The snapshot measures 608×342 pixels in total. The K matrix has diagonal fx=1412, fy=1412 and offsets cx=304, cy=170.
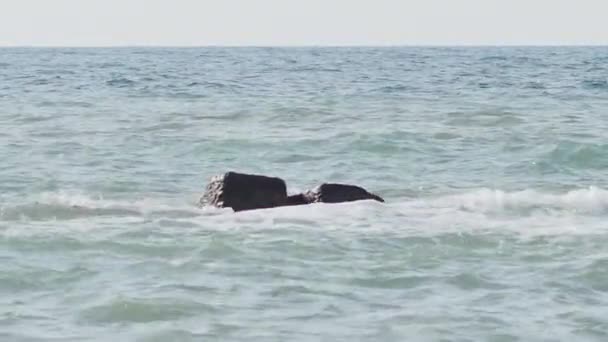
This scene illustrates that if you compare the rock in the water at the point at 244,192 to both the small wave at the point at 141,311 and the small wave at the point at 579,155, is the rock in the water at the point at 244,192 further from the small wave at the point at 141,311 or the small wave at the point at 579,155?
the small wave at the point at 579,155

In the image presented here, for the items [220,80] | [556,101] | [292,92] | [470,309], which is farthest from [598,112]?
[470,309]

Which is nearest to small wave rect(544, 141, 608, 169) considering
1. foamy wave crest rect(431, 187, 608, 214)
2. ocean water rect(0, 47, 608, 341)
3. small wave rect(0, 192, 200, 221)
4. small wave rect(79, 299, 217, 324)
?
ocean water rect(0, 47, 608, 341)

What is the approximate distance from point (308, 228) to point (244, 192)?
1443 mm

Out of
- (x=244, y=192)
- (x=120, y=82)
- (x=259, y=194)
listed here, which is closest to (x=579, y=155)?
(x=259, y=194)

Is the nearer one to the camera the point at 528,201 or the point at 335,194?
the point at 335,194

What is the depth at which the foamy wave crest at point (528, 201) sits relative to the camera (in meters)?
16.0

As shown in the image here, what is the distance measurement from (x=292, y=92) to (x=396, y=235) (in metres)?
21.6

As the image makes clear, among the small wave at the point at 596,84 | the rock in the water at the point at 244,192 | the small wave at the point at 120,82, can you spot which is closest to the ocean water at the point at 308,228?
the rock in the water at the point at 244,192

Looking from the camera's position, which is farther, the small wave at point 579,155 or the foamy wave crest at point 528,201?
the small wave at point 579,155

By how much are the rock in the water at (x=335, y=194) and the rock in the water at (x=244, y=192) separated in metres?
0.32

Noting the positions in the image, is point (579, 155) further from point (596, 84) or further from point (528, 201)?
point (596, 84)

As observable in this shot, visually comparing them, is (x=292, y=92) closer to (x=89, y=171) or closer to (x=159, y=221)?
(x=89, y=171)

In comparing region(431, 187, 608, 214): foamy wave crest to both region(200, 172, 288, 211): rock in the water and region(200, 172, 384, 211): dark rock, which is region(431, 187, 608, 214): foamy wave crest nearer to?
region(200, 172, 384, 211): dark rock

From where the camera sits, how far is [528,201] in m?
16.7
